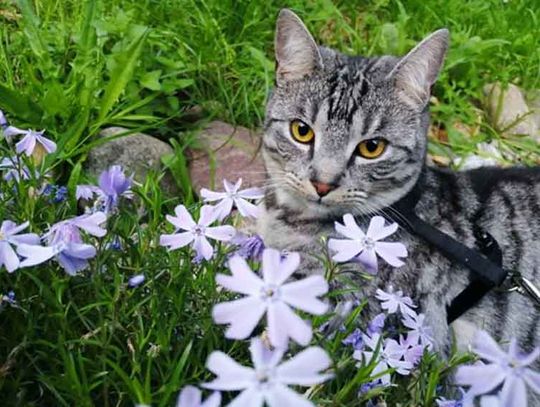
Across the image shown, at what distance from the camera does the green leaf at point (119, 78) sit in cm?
338

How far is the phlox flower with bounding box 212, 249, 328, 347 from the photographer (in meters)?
0.91

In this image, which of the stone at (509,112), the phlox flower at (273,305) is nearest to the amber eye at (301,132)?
the phlox flower at (273,305)

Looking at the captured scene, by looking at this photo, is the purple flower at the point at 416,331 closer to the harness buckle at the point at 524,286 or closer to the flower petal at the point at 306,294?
the harness buckle at the point at 524,286

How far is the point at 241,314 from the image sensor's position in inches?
36.0

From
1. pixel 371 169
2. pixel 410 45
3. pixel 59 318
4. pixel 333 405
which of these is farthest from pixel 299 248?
pixel 410 45

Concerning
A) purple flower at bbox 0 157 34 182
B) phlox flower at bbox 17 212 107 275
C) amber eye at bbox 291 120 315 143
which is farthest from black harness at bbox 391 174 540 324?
phlox flower at bbox 17 212 107 275

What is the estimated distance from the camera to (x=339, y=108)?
254cm

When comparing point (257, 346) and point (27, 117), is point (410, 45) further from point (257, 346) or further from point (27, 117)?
point (257, 346)

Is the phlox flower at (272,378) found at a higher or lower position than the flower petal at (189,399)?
higher

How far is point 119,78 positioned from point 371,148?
1254mm

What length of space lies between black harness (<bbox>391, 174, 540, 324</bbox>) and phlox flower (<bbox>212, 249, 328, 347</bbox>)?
4.38 ft

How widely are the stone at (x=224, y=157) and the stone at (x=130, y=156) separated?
0.13 metres

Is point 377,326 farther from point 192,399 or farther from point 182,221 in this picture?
point 192,399

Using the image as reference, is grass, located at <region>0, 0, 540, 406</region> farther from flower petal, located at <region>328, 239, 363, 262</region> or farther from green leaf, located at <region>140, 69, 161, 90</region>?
flower petal, located at <region>328, 239, 363, 262</region>
